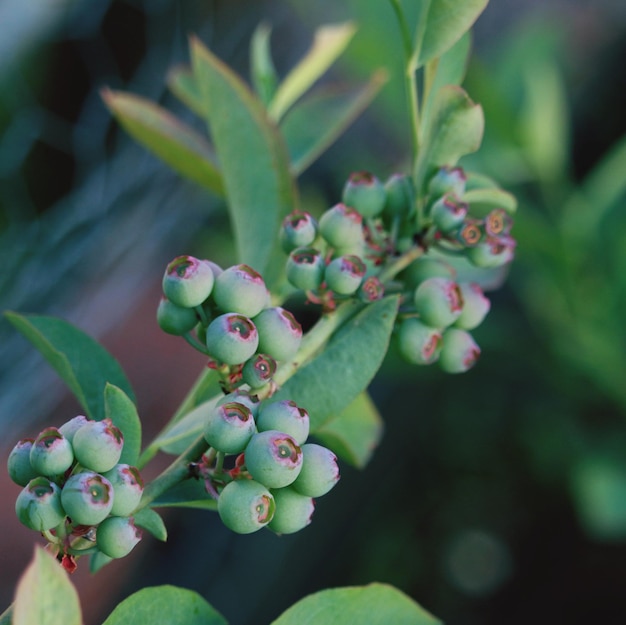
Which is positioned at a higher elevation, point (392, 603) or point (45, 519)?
point (45, 519)

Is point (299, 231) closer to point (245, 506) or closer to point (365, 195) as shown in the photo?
point (365, 195)

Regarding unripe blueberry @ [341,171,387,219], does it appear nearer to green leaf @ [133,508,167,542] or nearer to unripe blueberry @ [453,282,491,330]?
unripe blueberry @ [453,282,491,330]

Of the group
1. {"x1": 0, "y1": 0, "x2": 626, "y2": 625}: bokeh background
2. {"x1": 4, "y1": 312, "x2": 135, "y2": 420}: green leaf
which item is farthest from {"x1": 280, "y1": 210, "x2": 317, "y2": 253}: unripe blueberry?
{"x1": 0, "y1": 0, "x2": 626, "y2": 625}: bokeh background

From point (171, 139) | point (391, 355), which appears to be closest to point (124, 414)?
point (171, 139)

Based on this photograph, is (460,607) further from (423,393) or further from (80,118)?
(80,118)

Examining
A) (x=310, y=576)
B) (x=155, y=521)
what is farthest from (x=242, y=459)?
(x=310, y=576)

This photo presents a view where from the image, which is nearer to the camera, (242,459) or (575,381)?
(242,459)
